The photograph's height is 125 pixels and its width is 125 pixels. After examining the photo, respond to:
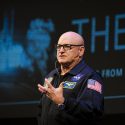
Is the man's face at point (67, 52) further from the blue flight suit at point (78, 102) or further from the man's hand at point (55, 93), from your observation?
the man's hand at point (55, 93)

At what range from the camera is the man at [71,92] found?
2.72 metres

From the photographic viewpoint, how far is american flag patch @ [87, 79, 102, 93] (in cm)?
280

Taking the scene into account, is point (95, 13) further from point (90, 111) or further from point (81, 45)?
point (90, 111)

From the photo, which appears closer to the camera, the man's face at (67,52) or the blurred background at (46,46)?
the man's face at (67,52)

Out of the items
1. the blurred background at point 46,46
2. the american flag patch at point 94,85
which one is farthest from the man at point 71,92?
the blurred background at point 46,46

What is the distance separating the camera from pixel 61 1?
469 cm

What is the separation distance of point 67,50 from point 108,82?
4.31ft

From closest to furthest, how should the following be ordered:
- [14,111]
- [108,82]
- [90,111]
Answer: [90,111]
[108,82]
[14,111]

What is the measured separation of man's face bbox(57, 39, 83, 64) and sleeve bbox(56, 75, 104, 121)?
23 centimetres

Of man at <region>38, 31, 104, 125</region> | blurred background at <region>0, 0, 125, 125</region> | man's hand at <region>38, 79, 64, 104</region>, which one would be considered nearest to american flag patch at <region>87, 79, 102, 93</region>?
man at <region>38, 31, 104, 125</region>

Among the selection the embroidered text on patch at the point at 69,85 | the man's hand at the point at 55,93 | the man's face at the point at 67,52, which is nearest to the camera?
the man's hand at the point at 55,93

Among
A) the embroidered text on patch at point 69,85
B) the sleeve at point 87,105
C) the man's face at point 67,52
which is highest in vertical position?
the man's face at point 67,52

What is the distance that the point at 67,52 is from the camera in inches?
117

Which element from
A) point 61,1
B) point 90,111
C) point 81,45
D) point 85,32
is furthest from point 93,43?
point 90,111
